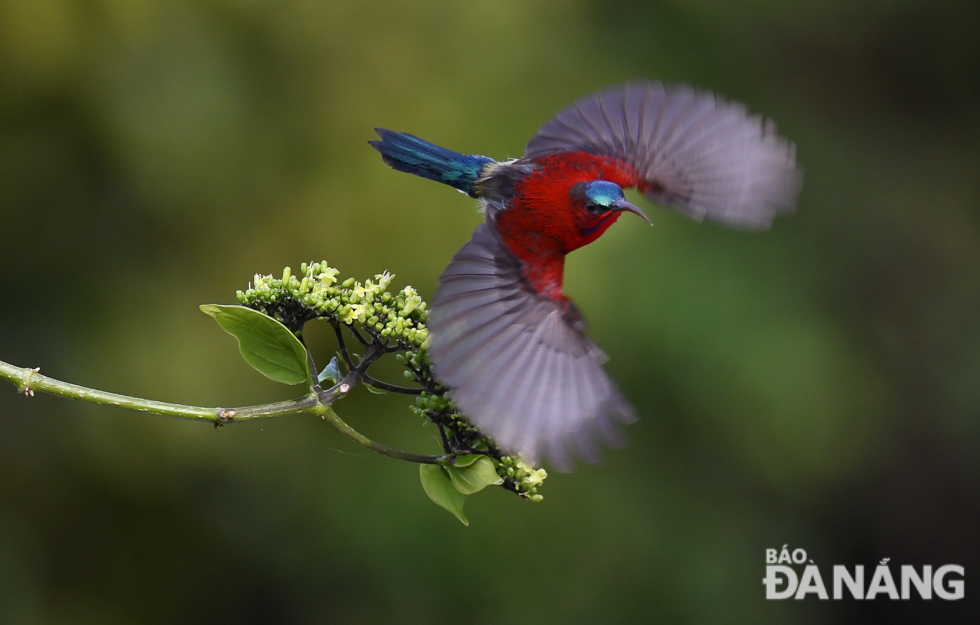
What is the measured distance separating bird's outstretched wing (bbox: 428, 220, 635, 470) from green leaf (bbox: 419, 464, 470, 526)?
11 centimetres

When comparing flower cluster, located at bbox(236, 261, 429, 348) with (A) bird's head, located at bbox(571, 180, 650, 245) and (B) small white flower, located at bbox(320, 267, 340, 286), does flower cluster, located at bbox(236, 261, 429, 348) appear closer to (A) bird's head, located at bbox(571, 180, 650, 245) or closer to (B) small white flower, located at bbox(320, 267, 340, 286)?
(B) small white flower, located at bbox(320, 267, 340, 286)

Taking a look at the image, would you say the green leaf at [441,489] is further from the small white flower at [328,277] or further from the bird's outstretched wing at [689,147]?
the bird's outstretched wing at [689,147]

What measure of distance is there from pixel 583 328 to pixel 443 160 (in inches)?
22.1

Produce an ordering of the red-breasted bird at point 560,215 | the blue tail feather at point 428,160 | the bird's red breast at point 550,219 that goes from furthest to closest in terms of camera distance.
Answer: the blue tail feather at point 428,160 < the bird's red breast at point 550,219 < the red-breasted bird at point 560,215

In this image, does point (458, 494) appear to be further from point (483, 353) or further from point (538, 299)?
point (538, 299)

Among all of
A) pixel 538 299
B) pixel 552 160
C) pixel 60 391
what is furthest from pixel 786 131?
pixel 60 391

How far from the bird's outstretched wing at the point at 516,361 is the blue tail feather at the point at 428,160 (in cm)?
28

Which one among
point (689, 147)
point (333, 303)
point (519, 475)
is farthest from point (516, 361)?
point (689, 147)

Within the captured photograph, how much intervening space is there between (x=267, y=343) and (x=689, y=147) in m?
1.11

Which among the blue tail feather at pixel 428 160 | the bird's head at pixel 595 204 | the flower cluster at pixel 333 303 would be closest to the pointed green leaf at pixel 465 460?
the flower cluster at pixel 333 303

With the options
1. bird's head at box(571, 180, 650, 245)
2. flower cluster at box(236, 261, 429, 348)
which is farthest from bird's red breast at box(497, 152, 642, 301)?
flower cluster at box(236, 261, 429, 348)

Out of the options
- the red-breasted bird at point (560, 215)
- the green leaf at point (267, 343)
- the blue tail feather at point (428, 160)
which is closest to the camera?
the green leaf at point (267, 343)

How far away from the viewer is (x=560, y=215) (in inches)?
67.1

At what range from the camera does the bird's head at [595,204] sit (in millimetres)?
1627
